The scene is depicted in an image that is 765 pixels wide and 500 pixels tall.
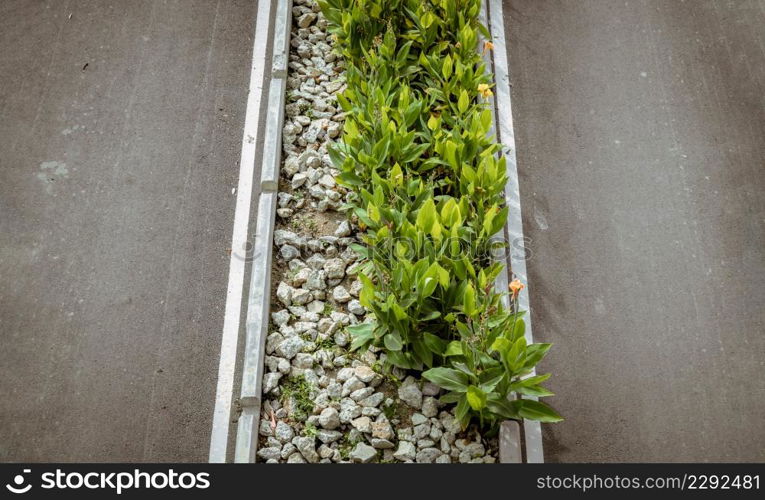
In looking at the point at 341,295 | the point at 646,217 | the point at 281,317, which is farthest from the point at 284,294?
the point at 646,217

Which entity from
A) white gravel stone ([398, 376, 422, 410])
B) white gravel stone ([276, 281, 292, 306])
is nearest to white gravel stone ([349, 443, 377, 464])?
white gravel stone ([398, 376, 422, 410])

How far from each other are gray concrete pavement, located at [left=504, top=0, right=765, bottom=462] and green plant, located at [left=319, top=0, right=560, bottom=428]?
553 mm

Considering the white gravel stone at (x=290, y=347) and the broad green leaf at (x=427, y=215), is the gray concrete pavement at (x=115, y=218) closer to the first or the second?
the white gravel stone at (x=290, y=347)

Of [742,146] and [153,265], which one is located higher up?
[742,146]

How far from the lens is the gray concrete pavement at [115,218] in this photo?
15.3 ft

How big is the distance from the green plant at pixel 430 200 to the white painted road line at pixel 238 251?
78 cm

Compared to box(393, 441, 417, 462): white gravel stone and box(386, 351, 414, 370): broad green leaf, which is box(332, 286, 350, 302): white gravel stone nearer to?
box(386, 351, 414, 370): broad green leaf

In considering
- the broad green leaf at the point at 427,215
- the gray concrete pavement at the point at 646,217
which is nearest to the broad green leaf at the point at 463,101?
the gray concrete pavement at the point at 646,217

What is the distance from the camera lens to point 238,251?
5.33 metres

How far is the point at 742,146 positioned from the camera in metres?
6.18

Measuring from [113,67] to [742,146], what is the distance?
5876mm
